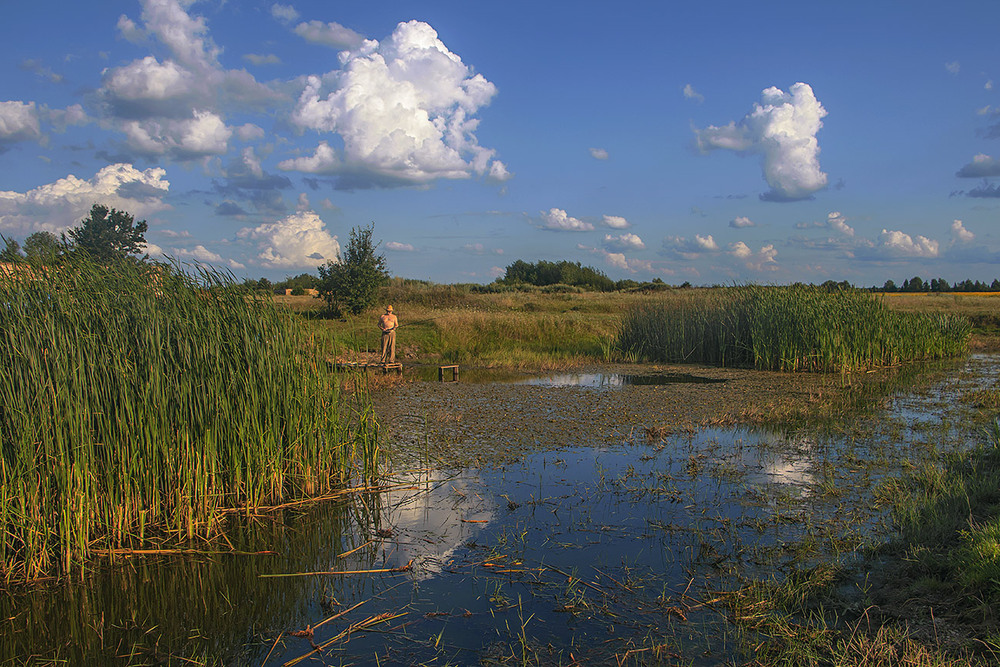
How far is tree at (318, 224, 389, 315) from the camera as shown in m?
27.1

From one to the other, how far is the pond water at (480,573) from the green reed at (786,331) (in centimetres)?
916

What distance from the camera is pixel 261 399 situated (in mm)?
6059

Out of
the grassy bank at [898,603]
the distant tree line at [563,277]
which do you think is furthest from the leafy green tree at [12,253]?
the distant tree line at [563,277]

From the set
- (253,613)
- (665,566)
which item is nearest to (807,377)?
(665,566)

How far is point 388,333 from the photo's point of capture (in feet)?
53.7

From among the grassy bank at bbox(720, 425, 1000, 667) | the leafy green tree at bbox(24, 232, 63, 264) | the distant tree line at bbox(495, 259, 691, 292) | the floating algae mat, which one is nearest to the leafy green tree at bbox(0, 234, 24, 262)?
the leafy green tree at bbox(24, 232, 63, 264)

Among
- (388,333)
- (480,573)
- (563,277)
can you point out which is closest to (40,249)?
(480,573)

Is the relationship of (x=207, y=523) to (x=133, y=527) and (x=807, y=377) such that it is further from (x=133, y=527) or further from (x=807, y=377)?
(x=807, y=377)

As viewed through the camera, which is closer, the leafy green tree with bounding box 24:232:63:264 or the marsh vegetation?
the marsh vegetation

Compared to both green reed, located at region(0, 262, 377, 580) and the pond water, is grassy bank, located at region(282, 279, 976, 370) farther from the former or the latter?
the pond water

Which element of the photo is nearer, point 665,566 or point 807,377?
point 665,566

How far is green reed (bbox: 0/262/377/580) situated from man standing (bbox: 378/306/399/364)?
9.45m

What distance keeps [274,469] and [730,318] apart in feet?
49.4

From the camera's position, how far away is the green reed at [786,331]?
1614cm
